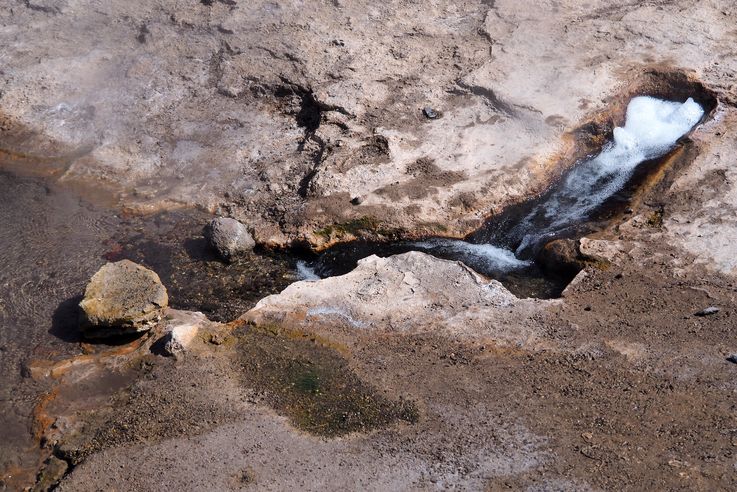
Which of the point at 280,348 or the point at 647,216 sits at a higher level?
the point at 647,216

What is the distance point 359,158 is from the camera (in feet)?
23.9

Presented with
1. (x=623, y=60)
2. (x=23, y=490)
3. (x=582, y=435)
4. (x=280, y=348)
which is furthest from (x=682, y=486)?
(x=623, y=60)

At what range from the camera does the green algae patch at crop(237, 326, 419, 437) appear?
4.75 m

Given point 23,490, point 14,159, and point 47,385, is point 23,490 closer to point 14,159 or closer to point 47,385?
point 47,385

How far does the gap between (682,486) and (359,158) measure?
13.9 feet

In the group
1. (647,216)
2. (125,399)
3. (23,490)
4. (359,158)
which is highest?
(647,216)

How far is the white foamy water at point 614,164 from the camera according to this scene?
686 cm

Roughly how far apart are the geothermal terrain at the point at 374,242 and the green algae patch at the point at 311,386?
2 centimetres

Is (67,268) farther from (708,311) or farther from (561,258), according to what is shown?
(708,311)

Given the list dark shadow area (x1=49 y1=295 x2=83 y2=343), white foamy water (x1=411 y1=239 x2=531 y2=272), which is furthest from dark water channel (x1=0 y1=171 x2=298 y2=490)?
white foamy water (x1=411 y1=239 x2=531 y2=272)

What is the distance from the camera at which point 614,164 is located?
738 cm

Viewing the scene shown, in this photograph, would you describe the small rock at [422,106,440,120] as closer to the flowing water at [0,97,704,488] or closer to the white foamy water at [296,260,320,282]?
the flowing water at [0,97,704,488]

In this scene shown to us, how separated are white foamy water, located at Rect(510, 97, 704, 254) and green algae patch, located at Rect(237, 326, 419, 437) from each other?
231 cm

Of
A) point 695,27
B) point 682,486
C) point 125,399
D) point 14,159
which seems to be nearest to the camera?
point 682,486
